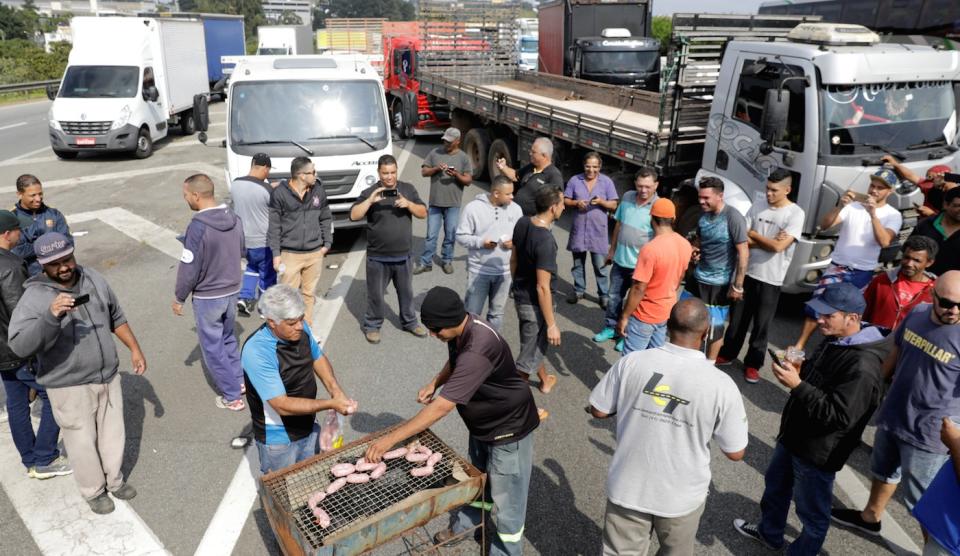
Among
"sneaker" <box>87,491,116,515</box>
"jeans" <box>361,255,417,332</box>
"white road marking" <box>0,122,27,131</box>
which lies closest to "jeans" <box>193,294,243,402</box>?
"sneaker" <box>87,491,116,515</box>

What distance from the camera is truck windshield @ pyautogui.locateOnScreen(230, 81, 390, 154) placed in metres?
8.61

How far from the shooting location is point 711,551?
12.9ft

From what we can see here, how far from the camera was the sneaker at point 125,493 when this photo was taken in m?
4.34

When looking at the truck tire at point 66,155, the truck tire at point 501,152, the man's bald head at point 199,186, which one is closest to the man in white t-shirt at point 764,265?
the man's bald head at point 199,186

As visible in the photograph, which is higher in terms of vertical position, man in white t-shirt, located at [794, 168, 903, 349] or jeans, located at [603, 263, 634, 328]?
man in white t-shirt, located at [794, 168, 903, 349]

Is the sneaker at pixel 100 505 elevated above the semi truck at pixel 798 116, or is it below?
below

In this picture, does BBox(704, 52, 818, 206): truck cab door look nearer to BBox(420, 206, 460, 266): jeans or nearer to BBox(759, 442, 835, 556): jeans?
BBox(759, 442, 835, 556): jeans

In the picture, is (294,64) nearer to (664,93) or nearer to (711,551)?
(664,93)

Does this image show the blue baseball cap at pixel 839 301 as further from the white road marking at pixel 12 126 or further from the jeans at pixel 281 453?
the white road marking at pixel 12 126

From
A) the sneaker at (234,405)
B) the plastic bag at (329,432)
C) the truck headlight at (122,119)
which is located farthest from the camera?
the truck headlight at (122,119)

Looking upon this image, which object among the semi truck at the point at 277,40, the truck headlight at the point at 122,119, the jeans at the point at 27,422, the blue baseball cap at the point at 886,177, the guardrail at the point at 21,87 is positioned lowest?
the jeans at the point at 27,422

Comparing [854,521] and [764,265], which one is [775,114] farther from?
[854,521]

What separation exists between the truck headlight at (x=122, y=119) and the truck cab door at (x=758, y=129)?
1334cm

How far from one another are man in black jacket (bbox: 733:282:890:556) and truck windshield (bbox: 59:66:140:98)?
16.3 metres
